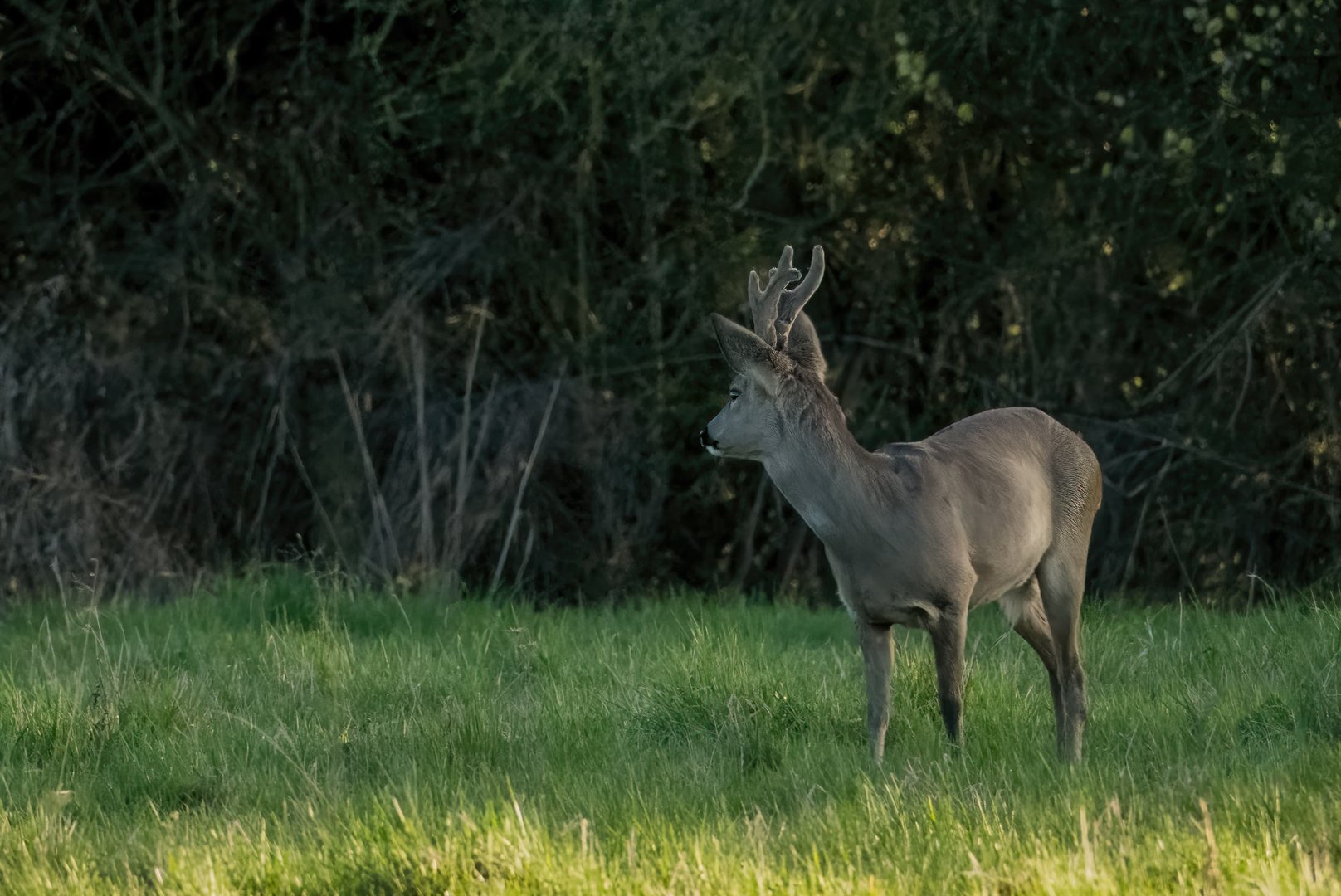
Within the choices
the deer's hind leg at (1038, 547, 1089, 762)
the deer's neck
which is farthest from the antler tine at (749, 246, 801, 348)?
the deer's hind leg at (1038, 547, 1089, 762)

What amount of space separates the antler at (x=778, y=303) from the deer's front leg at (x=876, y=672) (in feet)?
3.30

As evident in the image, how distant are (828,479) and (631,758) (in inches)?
44.4

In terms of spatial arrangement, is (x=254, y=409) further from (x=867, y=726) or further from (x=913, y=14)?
(x=867, y=726)

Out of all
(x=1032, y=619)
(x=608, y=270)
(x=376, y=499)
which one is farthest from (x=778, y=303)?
(x=608, y=270)

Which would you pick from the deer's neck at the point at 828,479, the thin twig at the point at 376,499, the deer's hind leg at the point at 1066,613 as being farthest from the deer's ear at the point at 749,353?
the thin twig at the point at 376,499

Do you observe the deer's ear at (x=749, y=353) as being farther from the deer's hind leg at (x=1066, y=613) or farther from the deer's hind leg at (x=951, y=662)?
the deer's hind leg at (x=1066, y=613)

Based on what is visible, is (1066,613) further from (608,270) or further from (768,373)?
(608,270)

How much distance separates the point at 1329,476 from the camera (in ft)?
32.9

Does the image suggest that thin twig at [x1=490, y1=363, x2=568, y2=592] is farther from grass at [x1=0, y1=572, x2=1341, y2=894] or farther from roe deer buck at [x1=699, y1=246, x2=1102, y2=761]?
roe deer buck at [x1=699, y1=246, x2=1102, y2=761]

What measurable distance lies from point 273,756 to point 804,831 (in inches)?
76.3

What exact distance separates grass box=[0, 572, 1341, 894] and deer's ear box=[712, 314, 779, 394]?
102cm

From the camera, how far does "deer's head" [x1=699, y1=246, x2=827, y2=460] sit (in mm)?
6047

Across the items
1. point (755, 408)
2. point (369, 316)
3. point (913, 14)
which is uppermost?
point (913, 14)

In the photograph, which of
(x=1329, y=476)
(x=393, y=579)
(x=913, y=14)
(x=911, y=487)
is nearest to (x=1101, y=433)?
(x=1329, y=476)
